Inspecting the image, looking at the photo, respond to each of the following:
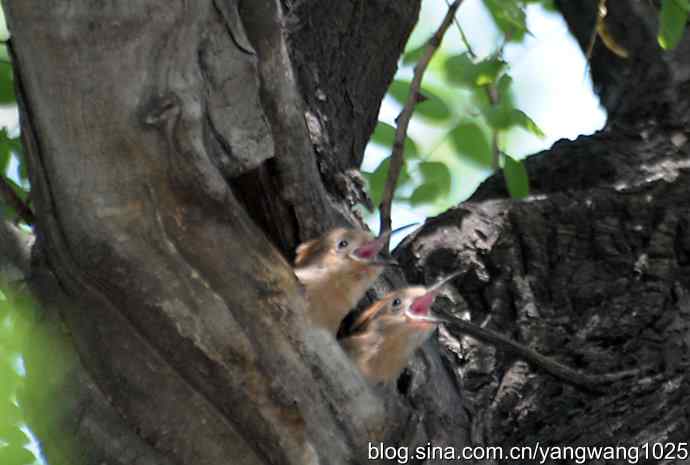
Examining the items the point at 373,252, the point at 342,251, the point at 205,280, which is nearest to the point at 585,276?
the point at 373,252

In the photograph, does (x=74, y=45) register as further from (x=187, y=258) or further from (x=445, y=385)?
(x=445, y=385)

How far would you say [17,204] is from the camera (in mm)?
2406

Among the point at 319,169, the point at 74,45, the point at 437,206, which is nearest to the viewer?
the point at 74,45

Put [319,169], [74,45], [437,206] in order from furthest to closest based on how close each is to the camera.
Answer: [437,206] < [319,169] < [74,45]

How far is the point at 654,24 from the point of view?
13.8 ft

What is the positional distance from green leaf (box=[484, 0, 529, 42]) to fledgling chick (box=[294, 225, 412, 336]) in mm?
876

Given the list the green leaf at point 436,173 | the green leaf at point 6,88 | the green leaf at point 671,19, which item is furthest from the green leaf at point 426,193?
the green leaf at point 6,88

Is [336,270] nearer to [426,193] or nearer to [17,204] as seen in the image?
[17,204]

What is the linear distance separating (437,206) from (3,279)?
1.84 metres

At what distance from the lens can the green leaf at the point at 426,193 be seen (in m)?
3.62

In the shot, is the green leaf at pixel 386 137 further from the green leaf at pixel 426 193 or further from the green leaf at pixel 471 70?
the green leaf at pixel 471 70

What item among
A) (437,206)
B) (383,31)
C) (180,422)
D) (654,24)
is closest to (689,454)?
(180,422)

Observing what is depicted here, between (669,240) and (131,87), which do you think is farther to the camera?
(669,240)

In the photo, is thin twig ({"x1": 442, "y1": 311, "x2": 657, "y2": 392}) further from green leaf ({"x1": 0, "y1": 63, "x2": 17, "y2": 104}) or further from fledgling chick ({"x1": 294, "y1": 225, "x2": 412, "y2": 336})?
green leaf ({"x1": 0, "y1": 63, "x2": 17, "y2": 104})
